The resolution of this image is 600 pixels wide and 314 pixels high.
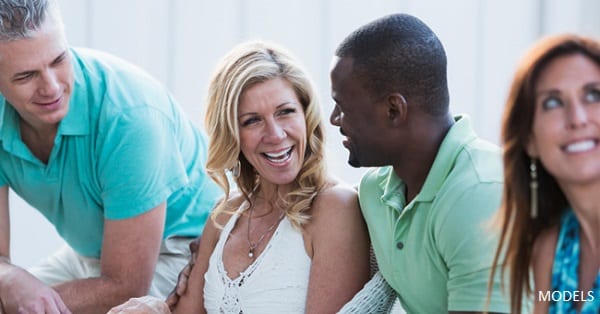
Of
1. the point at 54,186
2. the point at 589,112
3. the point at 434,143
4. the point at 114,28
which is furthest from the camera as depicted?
the point at 114,28

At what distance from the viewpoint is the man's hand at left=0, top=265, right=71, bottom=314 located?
89.8 inches

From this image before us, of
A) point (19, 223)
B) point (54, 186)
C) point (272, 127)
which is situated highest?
point (272, 127)

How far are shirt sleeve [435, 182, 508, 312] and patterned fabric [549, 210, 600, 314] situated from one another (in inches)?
5.3

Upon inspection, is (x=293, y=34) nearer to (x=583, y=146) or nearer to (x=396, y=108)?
(x=396, y=108)

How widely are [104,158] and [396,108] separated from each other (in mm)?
815

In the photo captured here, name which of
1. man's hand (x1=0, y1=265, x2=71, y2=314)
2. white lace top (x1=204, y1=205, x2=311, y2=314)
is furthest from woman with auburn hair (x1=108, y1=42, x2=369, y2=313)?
man's hand (x1=0, y1=265, x2=71, y2=314)

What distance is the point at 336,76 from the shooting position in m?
1.94

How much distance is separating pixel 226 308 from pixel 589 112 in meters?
1.01

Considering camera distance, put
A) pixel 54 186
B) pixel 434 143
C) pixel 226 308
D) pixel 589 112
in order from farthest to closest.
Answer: pixel 54 186 → pixel 226 308 → pixel 434 143 → pixel 589 112

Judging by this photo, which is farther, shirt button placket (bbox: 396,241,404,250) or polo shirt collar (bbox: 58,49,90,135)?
polo shirt collar (bbox: 58,49,90,135)

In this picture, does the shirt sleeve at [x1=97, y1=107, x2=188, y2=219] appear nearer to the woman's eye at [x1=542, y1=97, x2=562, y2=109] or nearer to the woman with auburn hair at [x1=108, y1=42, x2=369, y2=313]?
the woman with auburn hair at [x1=108, y1=42, x2=369, y2=313]

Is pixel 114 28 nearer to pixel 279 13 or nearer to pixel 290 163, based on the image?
pixel 279 13

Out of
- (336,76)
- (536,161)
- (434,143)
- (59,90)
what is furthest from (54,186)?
(536,161)

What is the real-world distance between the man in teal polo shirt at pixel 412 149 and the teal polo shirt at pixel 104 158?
585mm
